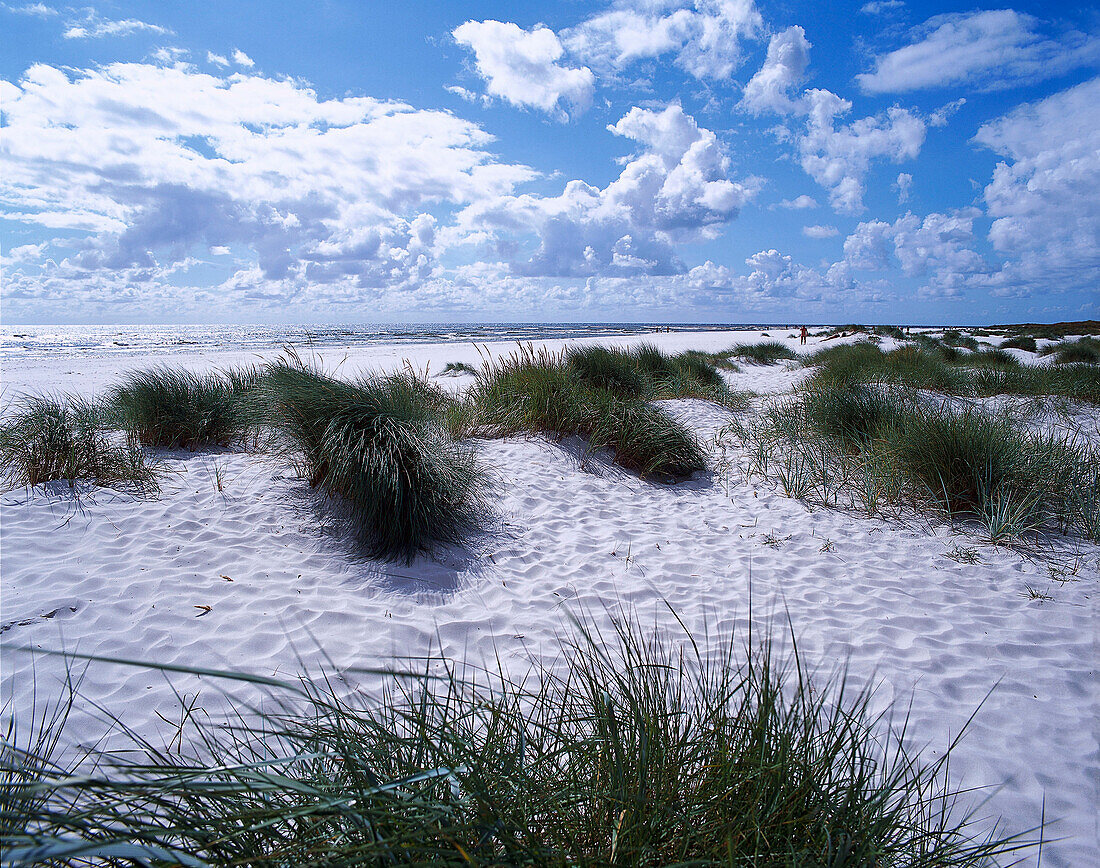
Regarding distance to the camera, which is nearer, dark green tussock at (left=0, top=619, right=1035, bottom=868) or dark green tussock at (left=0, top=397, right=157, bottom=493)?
dark green tussock at (left=0, top=619, right=1035, bottom=868)

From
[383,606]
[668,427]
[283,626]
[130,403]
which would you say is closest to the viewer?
[283,626]

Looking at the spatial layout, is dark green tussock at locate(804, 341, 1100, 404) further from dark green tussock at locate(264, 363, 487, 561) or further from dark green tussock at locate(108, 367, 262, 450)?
dark green tussock at locate(108, 367, 262, 450)

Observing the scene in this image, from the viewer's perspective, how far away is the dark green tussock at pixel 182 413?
241 inches

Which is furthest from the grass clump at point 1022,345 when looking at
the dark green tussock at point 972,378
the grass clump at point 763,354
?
the dark green tussock at point 972,378

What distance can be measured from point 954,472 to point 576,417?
407 cm

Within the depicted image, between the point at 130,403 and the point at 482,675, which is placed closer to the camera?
the point at 482,675

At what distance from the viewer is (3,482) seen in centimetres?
463

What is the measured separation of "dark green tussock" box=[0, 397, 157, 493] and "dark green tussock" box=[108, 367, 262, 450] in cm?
89

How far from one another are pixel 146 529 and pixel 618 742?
4386 millimetres

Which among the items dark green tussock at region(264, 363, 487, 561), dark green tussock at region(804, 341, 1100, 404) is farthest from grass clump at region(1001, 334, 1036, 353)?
dark green tussock at region(264, 363, 487, 561)

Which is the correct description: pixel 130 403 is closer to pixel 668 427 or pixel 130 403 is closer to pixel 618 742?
pixel 668 427

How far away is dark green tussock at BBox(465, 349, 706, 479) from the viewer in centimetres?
654

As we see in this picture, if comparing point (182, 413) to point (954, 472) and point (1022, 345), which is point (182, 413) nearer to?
point (954, 472)

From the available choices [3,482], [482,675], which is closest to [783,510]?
[482,675]
